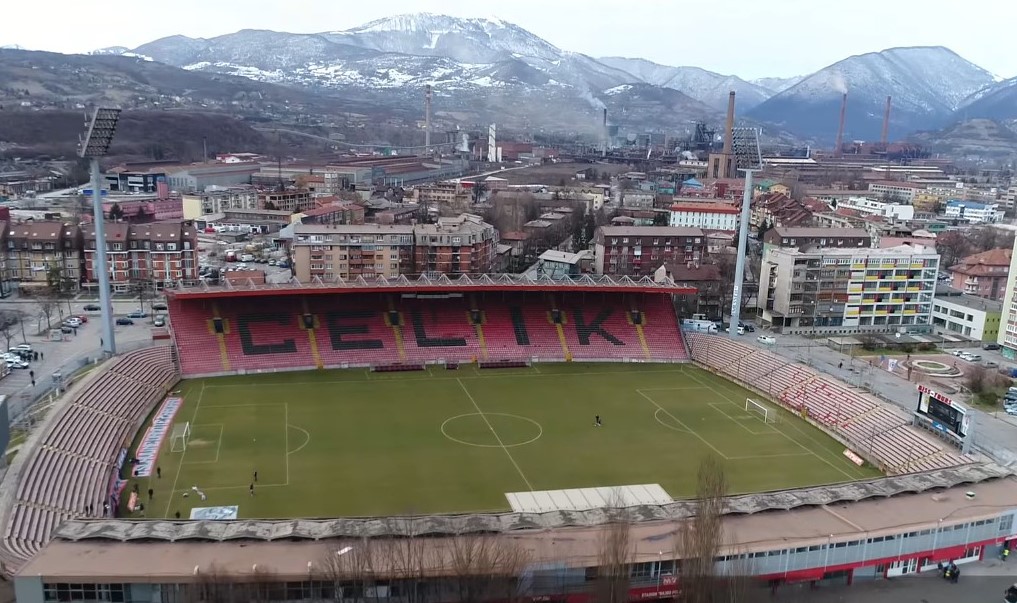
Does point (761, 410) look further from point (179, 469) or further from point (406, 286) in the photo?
point (179, 469)

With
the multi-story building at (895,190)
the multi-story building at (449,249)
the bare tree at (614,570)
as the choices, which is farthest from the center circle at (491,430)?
the multi-story building at (895,190)

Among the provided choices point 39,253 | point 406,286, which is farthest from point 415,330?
point 39,253

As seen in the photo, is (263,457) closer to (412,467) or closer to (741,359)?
(412,467)

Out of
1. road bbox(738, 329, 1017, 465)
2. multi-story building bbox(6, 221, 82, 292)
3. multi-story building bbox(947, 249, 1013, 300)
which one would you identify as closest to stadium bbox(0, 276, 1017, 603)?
road bbox(738, 329, 1017, 465)

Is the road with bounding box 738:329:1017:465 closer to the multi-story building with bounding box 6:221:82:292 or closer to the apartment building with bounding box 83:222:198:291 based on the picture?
the apartment building with bounding box 83:222:198:291

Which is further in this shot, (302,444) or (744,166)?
(744,166)

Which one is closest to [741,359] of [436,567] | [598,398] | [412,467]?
[598,398]
